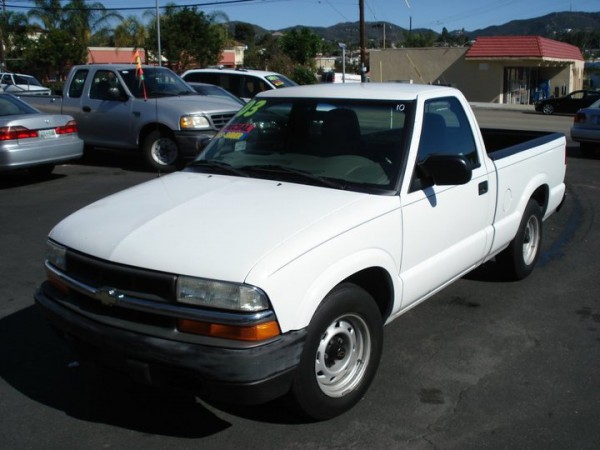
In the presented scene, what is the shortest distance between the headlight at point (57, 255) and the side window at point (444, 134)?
6.88 feet

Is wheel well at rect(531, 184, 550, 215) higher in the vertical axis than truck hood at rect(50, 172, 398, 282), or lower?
lower

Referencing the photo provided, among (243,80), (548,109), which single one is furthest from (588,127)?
(548,109)

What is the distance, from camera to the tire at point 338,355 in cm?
339

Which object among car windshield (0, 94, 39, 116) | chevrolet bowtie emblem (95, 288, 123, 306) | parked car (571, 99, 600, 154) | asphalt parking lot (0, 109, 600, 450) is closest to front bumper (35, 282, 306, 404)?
chevrolet bowtie emblem (95, 288, 123, 306)

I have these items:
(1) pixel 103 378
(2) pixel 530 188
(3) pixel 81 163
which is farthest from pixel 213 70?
(1) pixel 103 378

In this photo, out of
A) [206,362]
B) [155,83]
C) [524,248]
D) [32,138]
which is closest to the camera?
[206,362]

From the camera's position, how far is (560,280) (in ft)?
20.3

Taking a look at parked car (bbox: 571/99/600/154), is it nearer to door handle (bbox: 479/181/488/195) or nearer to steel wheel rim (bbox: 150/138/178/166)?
steel wheel rim (bbox: 150/138/178/166)

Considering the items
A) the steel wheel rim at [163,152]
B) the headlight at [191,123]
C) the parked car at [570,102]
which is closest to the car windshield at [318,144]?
the headlight at [191,123]

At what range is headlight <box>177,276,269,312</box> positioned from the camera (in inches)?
123

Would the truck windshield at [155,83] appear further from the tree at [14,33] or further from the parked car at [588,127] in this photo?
the tree at [14,33]

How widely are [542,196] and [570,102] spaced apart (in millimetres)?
27164

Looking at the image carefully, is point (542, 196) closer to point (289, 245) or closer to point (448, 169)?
point (448, 169)

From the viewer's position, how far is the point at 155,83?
12.6 m
